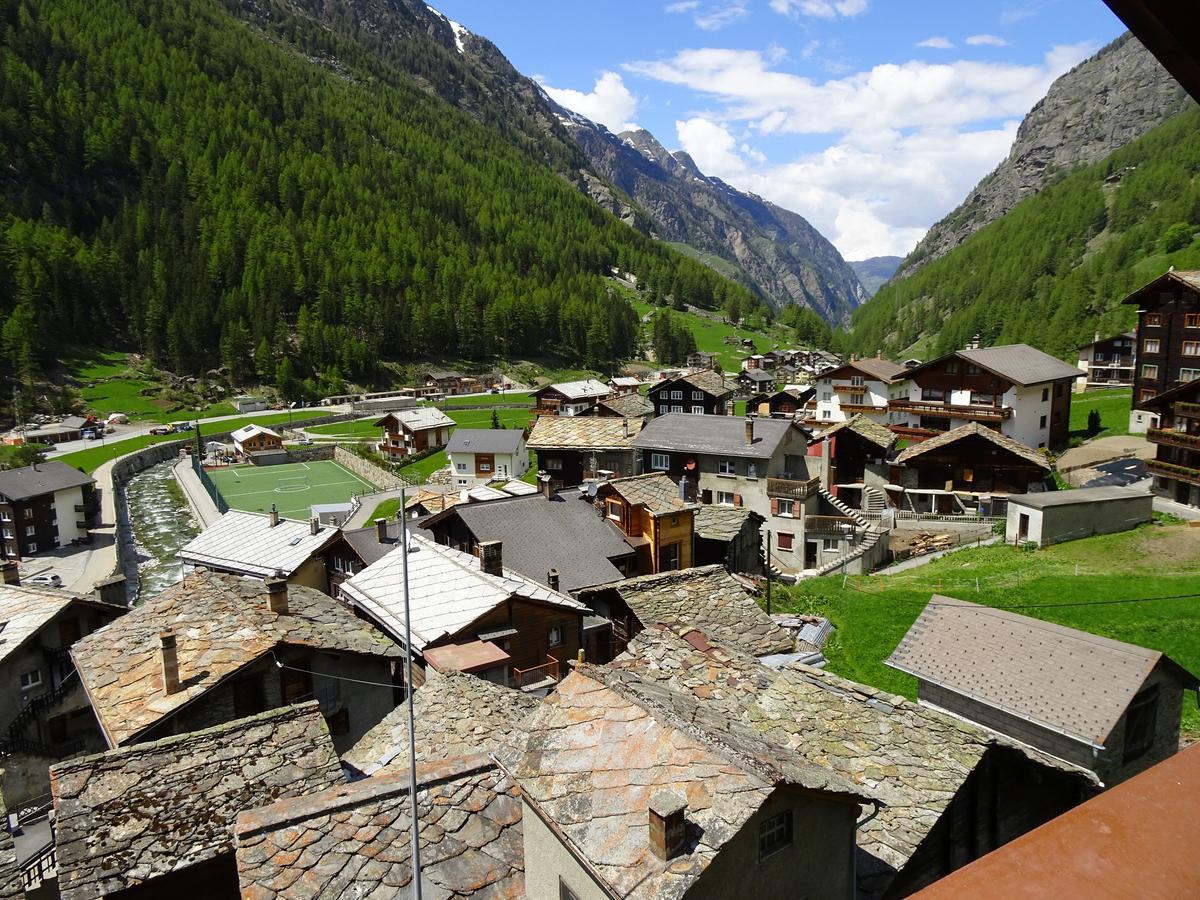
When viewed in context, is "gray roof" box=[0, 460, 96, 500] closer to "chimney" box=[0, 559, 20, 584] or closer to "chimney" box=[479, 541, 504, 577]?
"chimney" box=[0, 559, 20, 584]

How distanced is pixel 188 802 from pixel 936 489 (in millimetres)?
47203

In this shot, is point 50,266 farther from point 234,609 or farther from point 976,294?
point 976,294

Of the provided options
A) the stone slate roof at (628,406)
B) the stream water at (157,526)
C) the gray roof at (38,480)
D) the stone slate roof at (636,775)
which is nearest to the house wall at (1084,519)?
the stone slate roof at (636,775)

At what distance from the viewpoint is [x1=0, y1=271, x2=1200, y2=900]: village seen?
30.7ft

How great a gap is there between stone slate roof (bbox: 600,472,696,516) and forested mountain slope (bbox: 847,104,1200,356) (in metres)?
101

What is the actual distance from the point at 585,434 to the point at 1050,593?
3372 cm

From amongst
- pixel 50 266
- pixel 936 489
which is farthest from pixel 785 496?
pixel 50 266

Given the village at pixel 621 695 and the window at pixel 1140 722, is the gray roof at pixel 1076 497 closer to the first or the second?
the village at pixel 621 695

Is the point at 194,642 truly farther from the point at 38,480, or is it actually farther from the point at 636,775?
the point at 38,480

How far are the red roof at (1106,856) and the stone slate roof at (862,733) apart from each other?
10569mm

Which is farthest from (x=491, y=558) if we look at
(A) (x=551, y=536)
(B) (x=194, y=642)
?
(B) (x=194, y=642)

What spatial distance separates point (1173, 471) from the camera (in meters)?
40.7

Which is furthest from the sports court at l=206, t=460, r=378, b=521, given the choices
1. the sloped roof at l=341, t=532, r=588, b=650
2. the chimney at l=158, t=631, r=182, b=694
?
the chimney at l=158, t=631, r=182, b=694

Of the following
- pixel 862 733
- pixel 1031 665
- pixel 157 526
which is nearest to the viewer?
pixel 862 733
